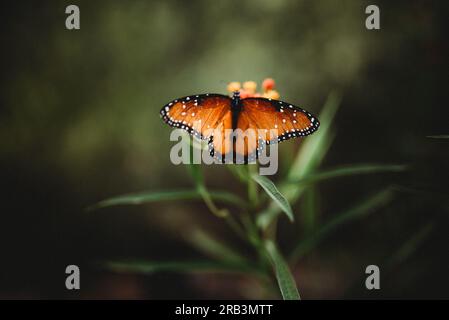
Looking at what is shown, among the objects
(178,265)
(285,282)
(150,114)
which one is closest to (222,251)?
(178,265)

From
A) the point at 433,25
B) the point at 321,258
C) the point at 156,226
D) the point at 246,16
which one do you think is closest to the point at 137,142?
the point at 156,226

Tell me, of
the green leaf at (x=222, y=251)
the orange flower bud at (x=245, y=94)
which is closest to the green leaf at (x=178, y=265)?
the green leaf at (x=222, y=251)

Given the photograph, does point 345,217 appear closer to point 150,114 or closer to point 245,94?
point 245,94

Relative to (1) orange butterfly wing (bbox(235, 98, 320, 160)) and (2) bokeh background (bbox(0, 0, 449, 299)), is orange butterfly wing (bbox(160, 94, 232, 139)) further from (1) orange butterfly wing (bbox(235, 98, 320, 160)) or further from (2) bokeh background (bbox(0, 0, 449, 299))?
(2) bokeh background (bbox(0, 0, 449, 299))

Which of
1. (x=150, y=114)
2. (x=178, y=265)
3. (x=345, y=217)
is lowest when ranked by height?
(x=178, y=265)

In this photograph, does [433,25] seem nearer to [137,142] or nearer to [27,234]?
[137,142]

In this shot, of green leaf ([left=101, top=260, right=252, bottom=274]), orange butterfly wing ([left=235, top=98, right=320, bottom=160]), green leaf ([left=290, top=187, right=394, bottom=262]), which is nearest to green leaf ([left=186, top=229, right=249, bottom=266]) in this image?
green leaf ([left=101, top=260, right=252, bottom=274])
